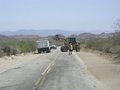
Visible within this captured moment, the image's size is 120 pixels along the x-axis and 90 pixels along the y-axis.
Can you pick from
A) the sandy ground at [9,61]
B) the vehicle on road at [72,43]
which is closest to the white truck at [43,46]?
the vehicle on road at [72,43]

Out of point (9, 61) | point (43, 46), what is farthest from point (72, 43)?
point (9, 61)

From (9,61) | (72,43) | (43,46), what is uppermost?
(9,61)

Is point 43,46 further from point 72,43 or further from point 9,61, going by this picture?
point 9,61

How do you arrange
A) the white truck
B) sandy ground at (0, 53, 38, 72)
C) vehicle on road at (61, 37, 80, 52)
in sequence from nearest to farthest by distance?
sandy ground at (0, 53, 38, 72) → the white truck → vehicle on road at (61, 37, 80, 52)

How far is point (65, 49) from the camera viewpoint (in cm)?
8119

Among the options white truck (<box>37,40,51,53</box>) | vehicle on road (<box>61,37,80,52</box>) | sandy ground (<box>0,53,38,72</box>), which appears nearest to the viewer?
sandy ground (<box>0,53,38,72</box>)

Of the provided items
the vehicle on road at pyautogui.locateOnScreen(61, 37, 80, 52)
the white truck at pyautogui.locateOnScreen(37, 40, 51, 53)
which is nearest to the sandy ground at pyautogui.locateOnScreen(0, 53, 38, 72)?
the white truck at pyautogui.locateOnScreen(37, 40, 51, 53)

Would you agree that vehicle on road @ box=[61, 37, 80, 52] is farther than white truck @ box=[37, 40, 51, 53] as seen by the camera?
Yes

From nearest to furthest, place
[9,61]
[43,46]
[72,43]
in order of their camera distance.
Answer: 1. [9,61]
2. [43,46]
3. [72,43]

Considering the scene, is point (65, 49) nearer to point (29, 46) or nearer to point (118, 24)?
point (29, 46)

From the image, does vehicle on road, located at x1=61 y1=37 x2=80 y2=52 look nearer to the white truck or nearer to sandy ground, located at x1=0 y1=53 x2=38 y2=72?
the white truck

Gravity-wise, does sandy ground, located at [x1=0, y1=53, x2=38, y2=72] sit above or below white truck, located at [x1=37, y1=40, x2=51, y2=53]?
above

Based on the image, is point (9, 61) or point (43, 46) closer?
point (9, 61)

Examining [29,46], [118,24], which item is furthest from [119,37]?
[29,46]
